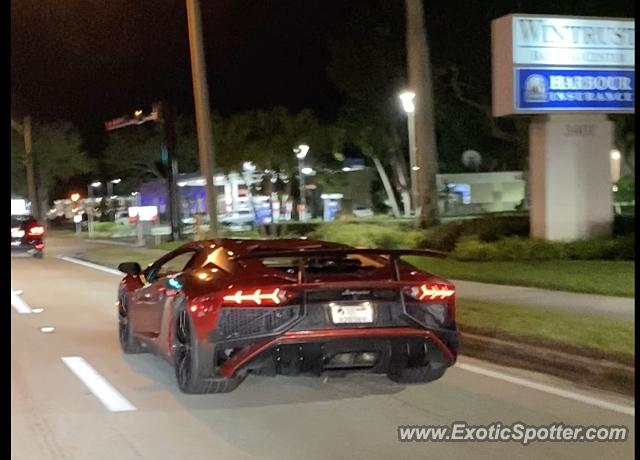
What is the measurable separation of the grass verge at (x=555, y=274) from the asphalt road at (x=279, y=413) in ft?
18.2

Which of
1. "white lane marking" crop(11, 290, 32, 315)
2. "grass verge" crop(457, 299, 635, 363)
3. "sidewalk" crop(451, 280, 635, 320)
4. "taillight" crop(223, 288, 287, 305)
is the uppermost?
"taillight" crop(223, 288, 287, 305)

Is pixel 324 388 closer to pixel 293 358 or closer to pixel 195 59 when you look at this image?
pixel 293 358

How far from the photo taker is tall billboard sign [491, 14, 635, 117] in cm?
1950

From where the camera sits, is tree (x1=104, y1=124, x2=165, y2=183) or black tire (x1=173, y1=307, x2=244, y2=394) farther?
tree (x1=104, y1=124, x2=165, y2=183)

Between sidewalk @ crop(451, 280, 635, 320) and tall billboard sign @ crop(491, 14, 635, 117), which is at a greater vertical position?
tall billboard sign @ crop(491, 14, 635, 117)

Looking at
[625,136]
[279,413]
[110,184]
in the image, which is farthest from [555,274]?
[110,184]

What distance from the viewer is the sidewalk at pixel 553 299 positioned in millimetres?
12570

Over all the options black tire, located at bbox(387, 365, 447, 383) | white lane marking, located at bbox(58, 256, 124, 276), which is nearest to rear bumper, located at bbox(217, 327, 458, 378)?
black tire, located at bbox(387, 365, 447, 383)

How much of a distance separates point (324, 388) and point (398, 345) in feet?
3.68

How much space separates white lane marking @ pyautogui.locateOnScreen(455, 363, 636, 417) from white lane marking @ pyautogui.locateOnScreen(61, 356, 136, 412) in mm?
3464

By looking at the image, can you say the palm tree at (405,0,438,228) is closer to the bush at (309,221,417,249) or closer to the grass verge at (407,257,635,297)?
the bush at (309,221,417,249)

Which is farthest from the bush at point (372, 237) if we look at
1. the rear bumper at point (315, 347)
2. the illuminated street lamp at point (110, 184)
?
the illuminated street lamp at point (110, 184)

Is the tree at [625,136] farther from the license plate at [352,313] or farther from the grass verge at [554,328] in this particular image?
the license plate at [352,313]

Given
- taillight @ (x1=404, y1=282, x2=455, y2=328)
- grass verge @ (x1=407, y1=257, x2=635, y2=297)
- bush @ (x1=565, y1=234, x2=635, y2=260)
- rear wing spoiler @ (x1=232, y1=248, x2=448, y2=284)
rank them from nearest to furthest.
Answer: rear wing spoiler @ (x1=232, y1=248, x2=448, y2=284) < taillight @ (x1=404, y1=282, x2=455, y2=328) < grass verge @ (x1=407, y1=257, x2=635, y2=297) < bush @ (x1=565, y1=234, x2=635, y2=260)
